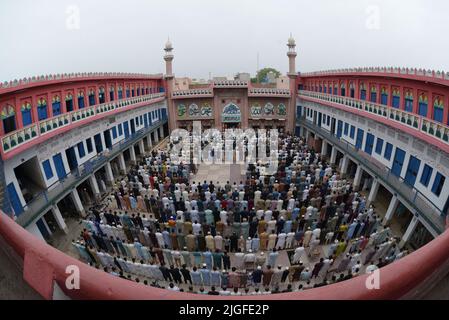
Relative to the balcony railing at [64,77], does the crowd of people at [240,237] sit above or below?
below

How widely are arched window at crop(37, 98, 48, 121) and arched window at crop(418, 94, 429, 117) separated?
20.3 meters

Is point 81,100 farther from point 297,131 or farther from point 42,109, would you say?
point 297,131

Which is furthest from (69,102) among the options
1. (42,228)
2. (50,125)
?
(42,228)

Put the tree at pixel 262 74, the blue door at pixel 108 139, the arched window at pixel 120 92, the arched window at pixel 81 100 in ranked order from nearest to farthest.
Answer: the arched window at pixel 81 100, the blue door at pixel 108 139, the arched window at pixel 120 92, the tree at pixel 262 74

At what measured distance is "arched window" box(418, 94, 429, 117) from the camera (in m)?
14.3

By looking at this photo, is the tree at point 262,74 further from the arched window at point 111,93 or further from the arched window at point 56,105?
the arched window at point 56,105

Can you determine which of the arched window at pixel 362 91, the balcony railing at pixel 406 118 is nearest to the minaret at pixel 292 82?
the balcony railing at pixel 406 118

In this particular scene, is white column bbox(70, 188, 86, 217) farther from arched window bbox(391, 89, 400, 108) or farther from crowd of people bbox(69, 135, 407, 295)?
arched window bbox(391, 89, 400, 108)

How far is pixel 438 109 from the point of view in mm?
13320

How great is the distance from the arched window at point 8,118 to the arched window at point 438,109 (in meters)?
20.0

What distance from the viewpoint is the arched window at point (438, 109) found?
13.1 metres

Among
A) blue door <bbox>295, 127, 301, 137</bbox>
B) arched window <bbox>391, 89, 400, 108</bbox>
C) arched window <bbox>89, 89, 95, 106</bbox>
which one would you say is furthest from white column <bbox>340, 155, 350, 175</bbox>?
arched window <bbox>89, 89, 95, 106</bbox>

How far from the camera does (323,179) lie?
59.2 feet
